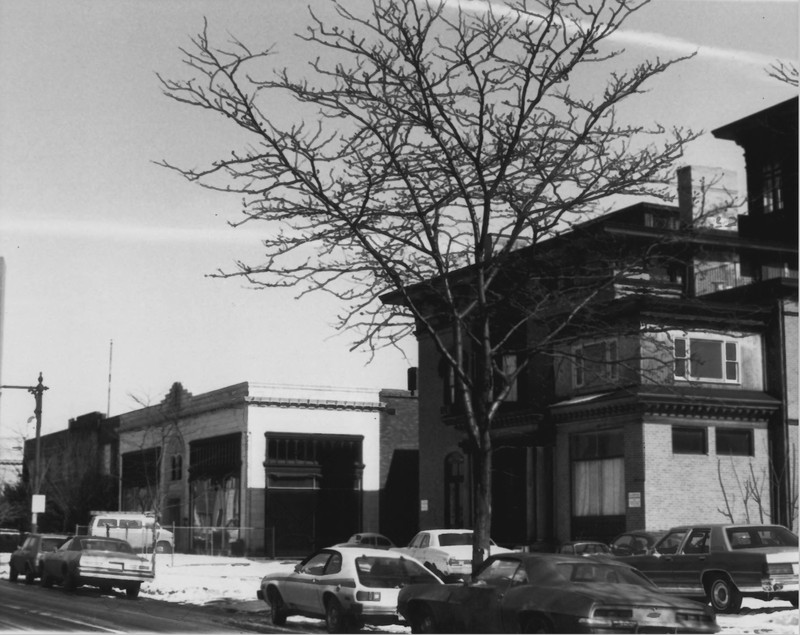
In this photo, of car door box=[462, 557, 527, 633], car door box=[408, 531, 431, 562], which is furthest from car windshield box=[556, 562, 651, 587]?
car door box=[408, 531, 431, 562]

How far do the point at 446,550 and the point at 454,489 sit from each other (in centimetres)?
1701

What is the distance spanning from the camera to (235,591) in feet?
96.5

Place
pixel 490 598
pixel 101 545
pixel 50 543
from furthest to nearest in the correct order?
pixel 50 543, pixel 101 545, pixel 490 598

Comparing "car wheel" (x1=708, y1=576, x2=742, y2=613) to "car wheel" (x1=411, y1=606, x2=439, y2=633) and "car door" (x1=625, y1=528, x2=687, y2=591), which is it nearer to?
"car door" (x1=625, y1=528, x2=687, y2=591)

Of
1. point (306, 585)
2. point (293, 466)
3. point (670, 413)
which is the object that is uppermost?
point (670, 413)

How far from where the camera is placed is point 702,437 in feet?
128

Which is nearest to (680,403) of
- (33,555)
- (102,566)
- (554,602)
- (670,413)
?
(670,413)

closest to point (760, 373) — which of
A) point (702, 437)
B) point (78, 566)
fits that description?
point (702, 437)

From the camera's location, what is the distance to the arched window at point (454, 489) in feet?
157

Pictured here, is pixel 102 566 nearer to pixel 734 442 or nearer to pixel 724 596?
pixel 724 596

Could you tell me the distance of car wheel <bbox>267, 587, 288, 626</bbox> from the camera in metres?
21.3

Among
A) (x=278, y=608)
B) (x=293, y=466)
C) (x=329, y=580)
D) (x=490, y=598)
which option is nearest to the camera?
(x=490, y=598)

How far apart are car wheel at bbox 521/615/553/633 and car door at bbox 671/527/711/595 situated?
9462 mm

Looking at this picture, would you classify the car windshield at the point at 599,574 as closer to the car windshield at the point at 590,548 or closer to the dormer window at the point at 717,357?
the car windshield at the point at 590,548
